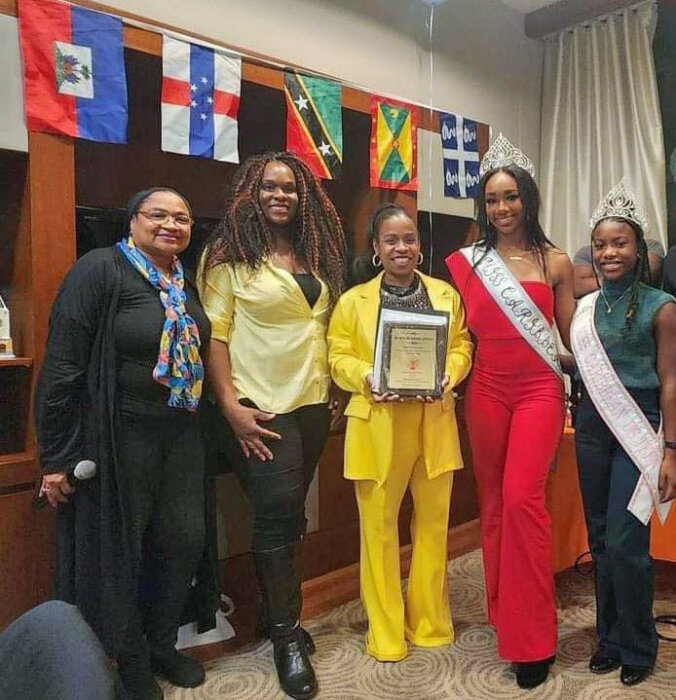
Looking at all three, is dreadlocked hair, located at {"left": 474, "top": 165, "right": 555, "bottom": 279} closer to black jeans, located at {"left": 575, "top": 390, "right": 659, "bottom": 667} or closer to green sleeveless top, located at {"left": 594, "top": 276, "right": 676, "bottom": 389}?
green sleeveless top, located at {"left": 594, "top": 276, "right": 676, "bottom": 389}

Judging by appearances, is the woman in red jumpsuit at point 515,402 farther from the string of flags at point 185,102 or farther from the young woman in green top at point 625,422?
the string of flags at point 185,102

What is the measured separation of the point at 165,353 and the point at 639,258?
135 centimetres

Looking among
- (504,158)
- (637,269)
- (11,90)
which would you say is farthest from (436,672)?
(11,90)

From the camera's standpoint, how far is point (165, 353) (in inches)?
70.9

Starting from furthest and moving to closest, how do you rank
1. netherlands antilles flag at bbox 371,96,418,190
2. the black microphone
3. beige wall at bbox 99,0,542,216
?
netherlands antilles flag at bbox 371,96,418,190
beige wall at bbox 99,0,542,216
the black microphone

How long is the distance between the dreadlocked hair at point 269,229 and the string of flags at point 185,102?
36 cm

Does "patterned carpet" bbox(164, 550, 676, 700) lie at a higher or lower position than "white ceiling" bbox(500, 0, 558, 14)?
lower

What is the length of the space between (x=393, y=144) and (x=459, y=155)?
1.45ft

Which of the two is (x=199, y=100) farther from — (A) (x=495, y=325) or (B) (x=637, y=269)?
(B) (x=637, y=269)

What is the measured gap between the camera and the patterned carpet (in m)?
1.96

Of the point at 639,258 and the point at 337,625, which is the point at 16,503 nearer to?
the point at 337,625

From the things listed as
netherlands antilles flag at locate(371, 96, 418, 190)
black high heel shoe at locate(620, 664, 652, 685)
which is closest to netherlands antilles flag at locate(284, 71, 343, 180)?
netherlands antilles flag at locate(371, 96, 418, 190)

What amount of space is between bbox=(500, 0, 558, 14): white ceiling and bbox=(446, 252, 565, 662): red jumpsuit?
2380 millimetres

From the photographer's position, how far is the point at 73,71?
1.99m
